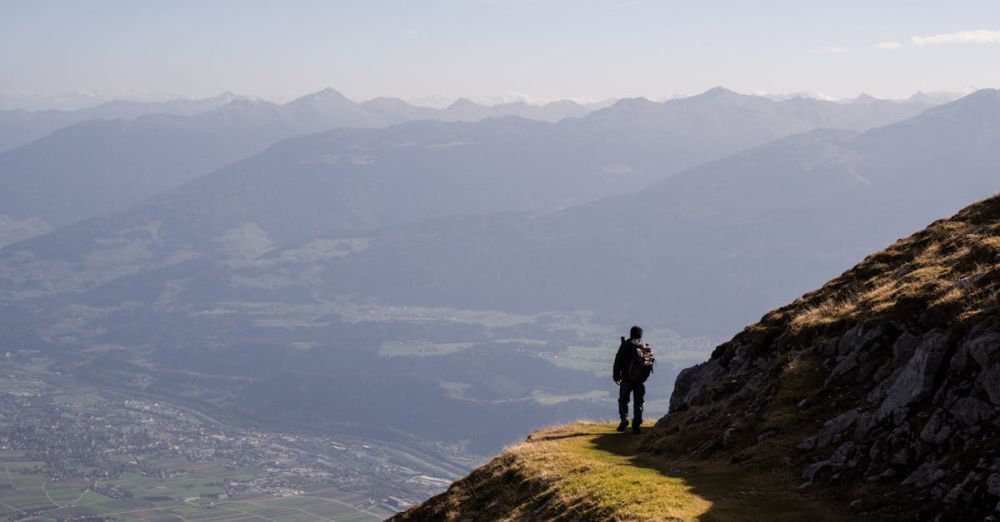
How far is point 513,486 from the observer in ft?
99.9

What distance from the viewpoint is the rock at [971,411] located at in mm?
20641

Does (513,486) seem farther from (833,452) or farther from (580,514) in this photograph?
(833,452)

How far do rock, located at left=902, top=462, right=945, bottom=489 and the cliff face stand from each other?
3cm

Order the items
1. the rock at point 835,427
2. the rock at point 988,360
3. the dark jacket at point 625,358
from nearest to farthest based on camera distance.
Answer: the rock at point 988,360 → the rock at point 835,427 → the dark jacket at point 625,358

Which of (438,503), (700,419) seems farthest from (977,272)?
(438,503)

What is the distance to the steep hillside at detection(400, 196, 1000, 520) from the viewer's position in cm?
2073

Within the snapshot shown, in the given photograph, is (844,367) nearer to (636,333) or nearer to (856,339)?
(856,339)

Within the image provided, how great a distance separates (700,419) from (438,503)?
9.84 metres

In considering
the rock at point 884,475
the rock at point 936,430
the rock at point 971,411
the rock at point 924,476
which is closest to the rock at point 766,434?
the rock at point 884,475

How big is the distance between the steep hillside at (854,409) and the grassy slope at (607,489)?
0.09 metres

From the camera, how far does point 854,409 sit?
24844 mm

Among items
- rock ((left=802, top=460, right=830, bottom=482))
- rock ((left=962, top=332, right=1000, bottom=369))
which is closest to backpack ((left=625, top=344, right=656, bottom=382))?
rock ((left=802, top=460, right=830, bottom=482))

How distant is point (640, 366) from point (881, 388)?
10.8 metres

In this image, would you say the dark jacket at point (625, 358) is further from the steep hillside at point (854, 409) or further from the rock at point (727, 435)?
the rock at point (727, 435)
